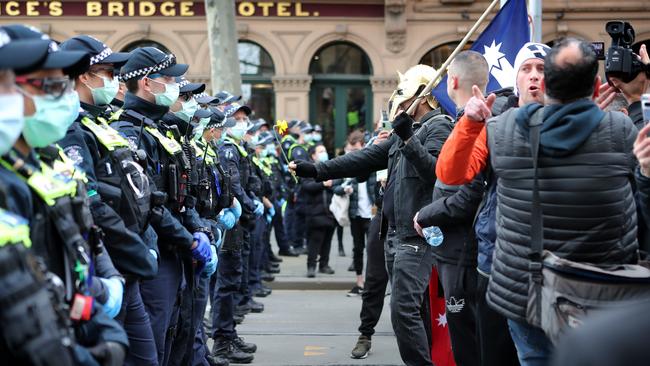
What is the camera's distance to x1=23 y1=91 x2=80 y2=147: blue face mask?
3.10 meters

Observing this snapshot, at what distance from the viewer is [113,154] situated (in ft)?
15.5

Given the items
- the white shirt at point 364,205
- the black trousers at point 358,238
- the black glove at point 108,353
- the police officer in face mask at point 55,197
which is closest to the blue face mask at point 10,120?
the police officer in face mask at point 55,197

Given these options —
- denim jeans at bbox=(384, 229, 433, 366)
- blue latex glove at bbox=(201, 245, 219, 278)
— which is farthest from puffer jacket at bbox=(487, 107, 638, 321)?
blue latex glove at bbox=(201, 245, 219, 278)

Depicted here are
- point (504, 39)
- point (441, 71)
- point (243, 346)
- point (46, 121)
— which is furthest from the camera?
point (243, 346)

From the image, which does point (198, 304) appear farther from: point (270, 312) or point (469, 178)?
point (270, 312)

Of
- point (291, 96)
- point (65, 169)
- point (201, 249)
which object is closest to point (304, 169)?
point (201, 249)

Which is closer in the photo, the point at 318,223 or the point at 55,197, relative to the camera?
the point at 55,197

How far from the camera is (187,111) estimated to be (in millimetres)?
6824

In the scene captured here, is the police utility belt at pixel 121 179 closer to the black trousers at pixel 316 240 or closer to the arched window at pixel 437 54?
the black trousers at pixel 316 240

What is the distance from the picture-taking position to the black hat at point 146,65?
5941mm

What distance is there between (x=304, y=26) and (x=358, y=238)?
12.5 m

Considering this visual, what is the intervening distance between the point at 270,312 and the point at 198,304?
4.31m

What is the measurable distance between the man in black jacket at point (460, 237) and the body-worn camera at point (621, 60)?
0.82 metres

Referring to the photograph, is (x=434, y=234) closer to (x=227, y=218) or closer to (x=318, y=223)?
(x=227, y=218)
